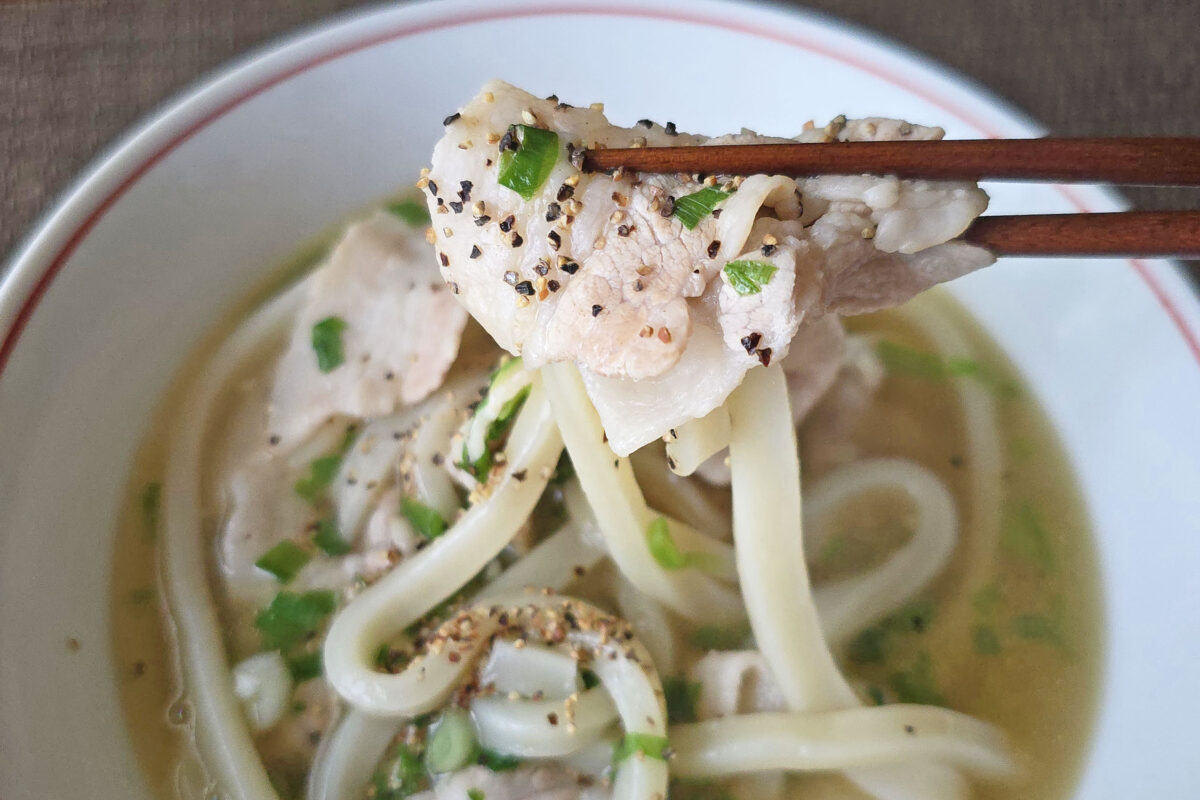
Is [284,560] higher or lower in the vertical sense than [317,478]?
lower

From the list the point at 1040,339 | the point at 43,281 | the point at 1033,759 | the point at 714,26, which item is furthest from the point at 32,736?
the point at 1040,339

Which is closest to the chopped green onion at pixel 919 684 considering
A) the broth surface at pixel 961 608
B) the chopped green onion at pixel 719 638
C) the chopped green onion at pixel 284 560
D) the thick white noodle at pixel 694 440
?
the broth surface at pixel 961 608

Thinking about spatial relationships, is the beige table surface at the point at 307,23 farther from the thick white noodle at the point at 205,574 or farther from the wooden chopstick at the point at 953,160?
the wooden chopstick at the point at 953,160

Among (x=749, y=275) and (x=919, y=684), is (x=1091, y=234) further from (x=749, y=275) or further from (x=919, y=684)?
(x=919, y=684)

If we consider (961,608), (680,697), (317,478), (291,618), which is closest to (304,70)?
(317,478)

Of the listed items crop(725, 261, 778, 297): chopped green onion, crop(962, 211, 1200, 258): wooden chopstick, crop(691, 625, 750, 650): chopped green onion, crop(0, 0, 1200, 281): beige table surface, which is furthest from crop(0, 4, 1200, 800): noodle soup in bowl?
crop(0, 0, 1200, 281): beige table surface
